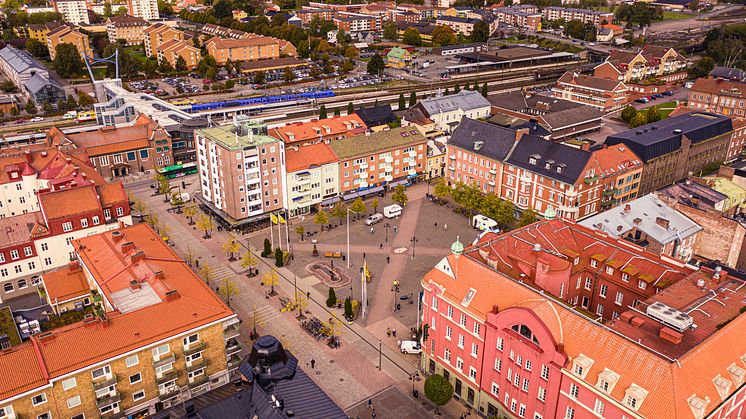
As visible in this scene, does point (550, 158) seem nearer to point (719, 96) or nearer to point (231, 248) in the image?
point (231, 248)

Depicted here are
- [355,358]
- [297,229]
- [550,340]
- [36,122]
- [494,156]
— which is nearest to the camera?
[550,340]

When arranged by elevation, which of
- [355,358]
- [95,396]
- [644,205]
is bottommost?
[355,358]

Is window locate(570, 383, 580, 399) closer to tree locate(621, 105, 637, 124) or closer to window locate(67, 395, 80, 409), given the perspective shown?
window locate(67, 395, 80, 409)

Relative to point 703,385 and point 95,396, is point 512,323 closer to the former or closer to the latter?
point 703,385

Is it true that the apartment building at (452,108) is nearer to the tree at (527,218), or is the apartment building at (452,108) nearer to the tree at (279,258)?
the tree at (527,218)

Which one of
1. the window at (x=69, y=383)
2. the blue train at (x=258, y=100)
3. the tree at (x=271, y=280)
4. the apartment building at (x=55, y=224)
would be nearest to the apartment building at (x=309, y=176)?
the tree at (x=271, y=280)

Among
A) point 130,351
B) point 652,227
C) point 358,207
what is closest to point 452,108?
point 358,207

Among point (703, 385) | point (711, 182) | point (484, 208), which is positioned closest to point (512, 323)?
point (703, 385)

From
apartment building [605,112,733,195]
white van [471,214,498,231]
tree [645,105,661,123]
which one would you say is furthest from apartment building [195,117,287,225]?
tree [645,105,661,123]
